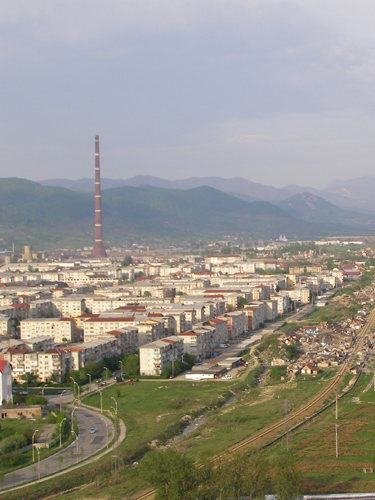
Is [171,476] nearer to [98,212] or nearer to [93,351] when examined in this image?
[93,351]

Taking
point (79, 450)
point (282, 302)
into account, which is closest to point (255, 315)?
point (282, 302)

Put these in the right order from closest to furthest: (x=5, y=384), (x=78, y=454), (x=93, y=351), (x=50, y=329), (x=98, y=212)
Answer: (x=78, y=454) → (x=5, y=384) → (x=93, y=351) → (x=50, y=329) → (x=98, y=212)

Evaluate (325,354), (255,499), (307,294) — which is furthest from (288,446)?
(307,294)

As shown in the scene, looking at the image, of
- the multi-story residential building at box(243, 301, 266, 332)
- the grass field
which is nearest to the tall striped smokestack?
the multi-story residential building at box(243, 301, 266, 332)

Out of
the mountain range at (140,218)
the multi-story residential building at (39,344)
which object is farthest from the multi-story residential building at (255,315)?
the mountain range at (140,218)

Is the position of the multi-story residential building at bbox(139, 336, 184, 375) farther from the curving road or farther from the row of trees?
the row of trees
